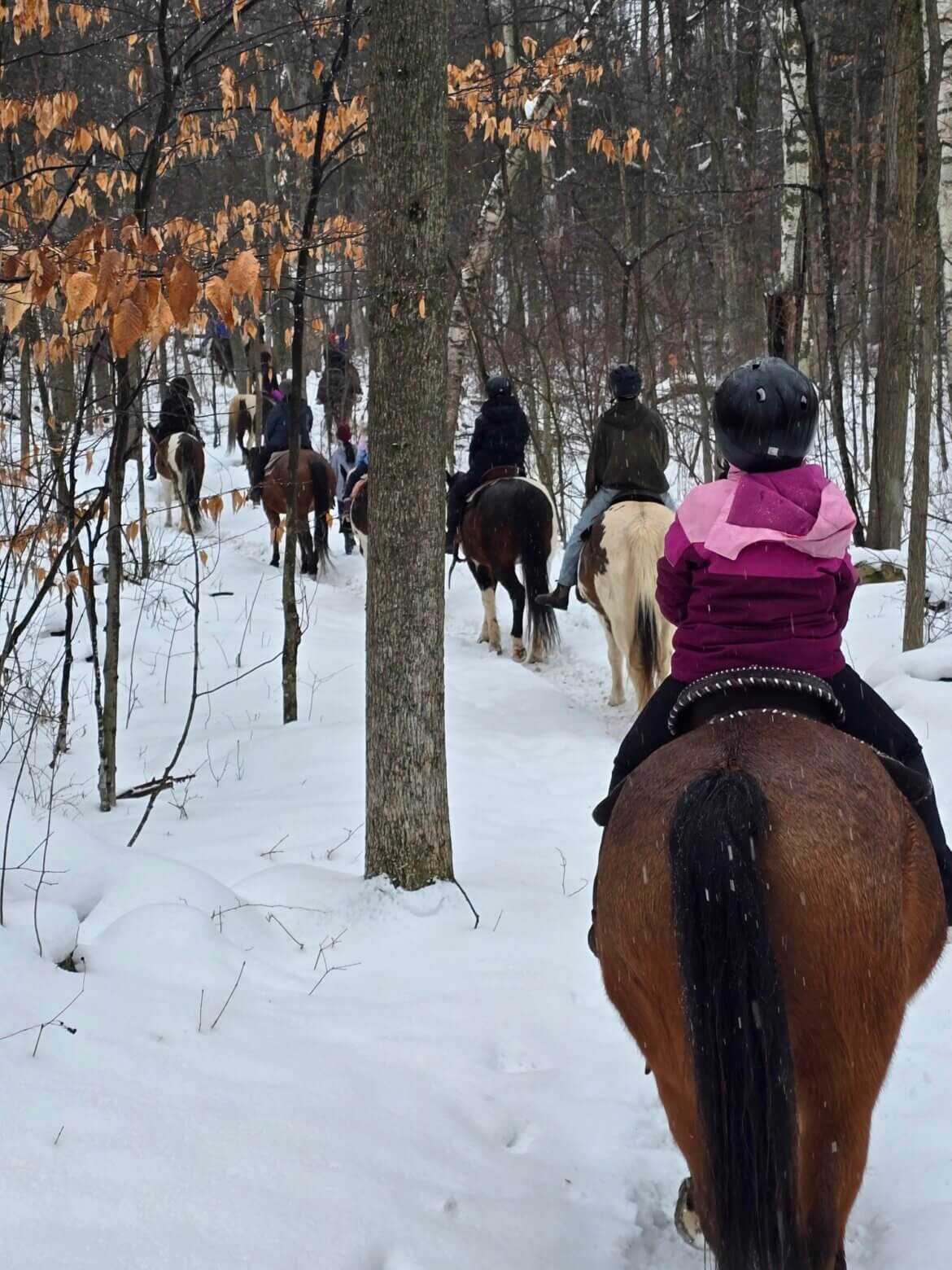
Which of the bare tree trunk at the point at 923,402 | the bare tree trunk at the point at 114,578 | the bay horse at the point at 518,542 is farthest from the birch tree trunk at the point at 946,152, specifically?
the bare tree trunk at the point at 114,578

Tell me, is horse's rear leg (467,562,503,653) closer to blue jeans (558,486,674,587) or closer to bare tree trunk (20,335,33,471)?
blue jeans (558,486,674,587)

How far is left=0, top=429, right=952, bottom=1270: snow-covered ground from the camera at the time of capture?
247 centimetres

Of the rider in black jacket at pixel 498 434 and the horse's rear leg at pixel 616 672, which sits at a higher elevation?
the rider in black jacket at pixel 498 434

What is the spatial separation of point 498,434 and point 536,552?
4.39ft

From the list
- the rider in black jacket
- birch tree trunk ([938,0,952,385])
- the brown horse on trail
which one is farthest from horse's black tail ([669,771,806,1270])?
birch tree trunk ([938,0,952,385])

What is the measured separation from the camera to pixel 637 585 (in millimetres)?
7910

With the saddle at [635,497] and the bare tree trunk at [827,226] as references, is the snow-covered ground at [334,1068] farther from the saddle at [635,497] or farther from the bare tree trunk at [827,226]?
the bare tree trunk at [827,226]

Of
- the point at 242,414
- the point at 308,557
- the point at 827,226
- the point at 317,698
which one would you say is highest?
the point at 827,226

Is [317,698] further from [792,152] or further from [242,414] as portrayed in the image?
[242,414]

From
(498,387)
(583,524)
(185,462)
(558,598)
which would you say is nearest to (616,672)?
(558,598)

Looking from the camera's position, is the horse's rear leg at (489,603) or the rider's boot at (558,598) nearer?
the rider's boot at (558,598)

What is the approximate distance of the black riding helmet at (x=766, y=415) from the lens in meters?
2.68

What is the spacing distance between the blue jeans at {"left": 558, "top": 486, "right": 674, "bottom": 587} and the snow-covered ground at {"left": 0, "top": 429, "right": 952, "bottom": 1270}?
3119mm

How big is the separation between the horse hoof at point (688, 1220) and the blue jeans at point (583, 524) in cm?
632
